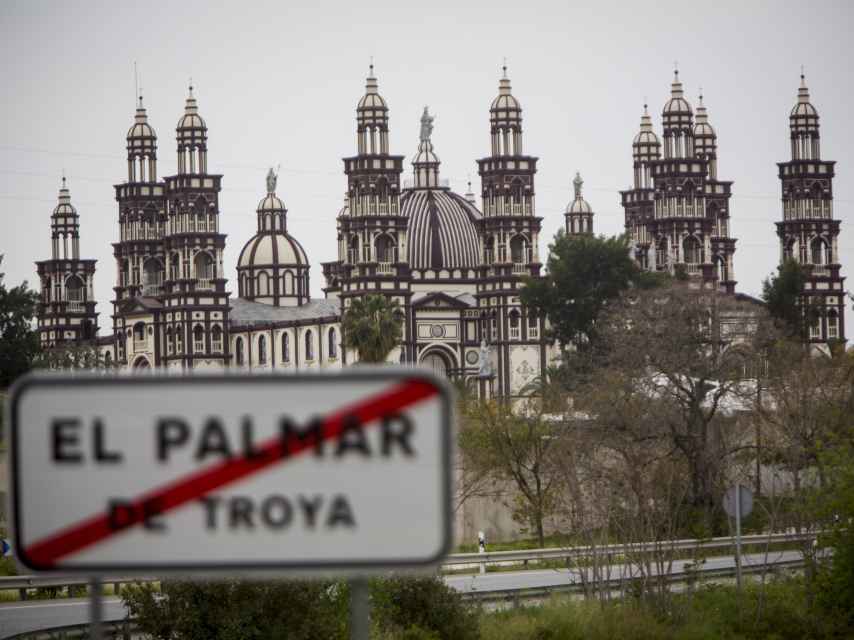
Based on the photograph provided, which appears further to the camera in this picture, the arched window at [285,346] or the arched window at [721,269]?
the arched window at [721,269]

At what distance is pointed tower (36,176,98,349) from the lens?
474ft

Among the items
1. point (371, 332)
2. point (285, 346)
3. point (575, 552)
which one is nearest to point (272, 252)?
point (285, 346)

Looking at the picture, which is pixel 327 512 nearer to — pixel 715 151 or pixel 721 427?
pixel 721 427

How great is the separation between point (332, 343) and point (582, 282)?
78.8 feet

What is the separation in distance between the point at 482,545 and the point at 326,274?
99.1 meters

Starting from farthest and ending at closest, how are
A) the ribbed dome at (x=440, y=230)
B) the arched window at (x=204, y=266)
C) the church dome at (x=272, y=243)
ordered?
the church dome at (x=272, y=243)
the ribbed dome at (x=440, y=230)
the arched window at (x=204, y=266)

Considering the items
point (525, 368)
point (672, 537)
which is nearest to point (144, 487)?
point (672, 537)

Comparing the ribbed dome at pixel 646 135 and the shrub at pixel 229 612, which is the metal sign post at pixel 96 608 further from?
the ribbed dome at pixel 646 135

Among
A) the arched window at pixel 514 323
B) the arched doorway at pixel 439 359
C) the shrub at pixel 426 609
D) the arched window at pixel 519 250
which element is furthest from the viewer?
the arched doorway at pixel 439 359

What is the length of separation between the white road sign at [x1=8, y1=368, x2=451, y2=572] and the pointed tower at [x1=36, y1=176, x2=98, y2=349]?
5534 inches

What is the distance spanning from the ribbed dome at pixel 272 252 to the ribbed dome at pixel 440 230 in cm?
1238

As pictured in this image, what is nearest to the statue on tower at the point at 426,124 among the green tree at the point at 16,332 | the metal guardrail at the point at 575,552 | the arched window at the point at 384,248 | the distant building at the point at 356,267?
the distant building at the point at 356,267

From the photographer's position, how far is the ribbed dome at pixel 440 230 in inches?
4993

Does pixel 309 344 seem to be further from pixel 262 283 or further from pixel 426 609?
pixel 426 609
